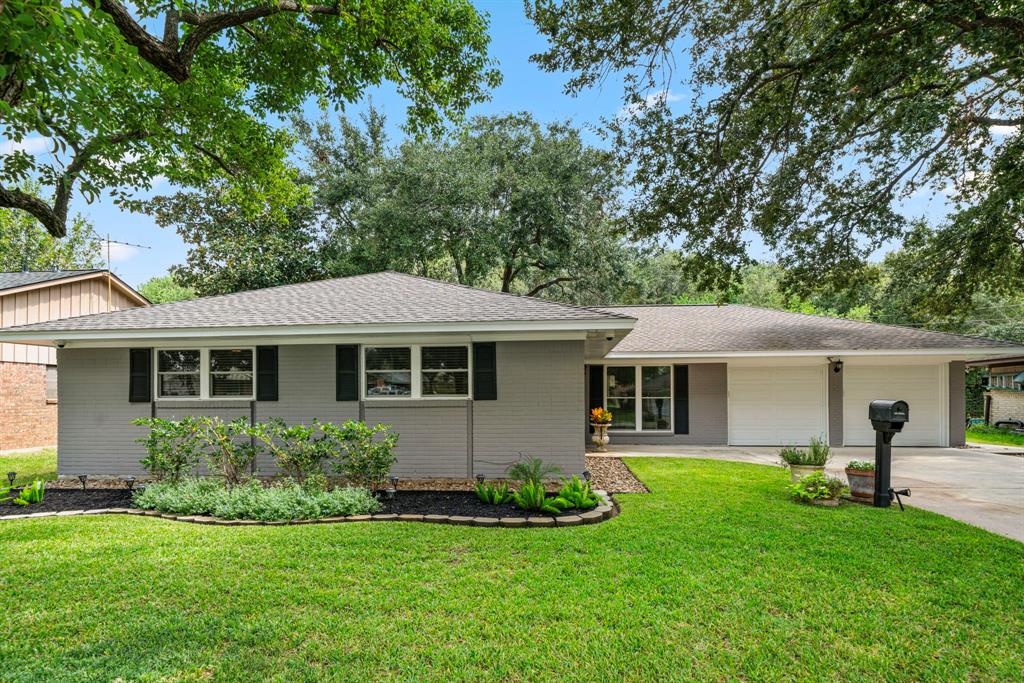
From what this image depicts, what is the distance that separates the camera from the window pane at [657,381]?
42.4ft

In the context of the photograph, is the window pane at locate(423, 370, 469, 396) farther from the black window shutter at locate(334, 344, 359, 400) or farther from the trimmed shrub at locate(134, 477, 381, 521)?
the trimmed shrub at locate(134, 477, 381, 521)

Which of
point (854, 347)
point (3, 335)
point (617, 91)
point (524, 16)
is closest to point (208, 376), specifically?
point (3, 335)

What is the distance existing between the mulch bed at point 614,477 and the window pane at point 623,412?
2.54 metres

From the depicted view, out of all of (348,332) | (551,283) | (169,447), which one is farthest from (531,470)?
(551,283)

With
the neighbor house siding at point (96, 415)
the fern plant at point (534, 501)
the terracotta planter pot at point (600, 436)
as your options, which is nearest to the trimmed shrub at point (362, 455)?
the fern plant at point (534, 501)

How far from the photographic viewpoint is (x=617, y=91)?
873 cm

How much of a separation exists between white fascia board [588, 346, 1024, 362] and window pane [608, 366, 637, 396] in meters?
0.78

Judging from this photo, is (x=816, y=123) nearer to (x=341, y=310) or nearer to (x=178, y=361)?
(x=341, y=310)

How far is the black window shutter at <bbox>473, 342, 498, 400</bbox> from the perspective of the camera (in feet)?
26.8

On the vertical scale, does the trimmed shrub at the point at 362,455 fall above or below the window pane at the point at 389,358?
below

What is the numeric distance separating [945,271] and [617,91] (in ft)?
30.3

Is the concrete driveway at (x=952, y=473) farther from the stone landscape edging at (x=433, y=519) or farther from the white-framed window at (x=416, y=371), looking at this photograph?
the white-framed window at (x=416, y=371)

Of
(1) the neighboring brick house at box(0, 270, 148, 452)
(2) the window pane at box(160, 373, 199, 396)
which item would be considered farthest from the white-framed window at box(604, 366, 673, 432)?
(1) the neighboring brick house at box(0, 270, 148, 452)

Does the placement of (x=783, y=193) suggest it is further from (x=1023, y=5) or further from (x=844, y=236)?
(x=1023, y=5)
